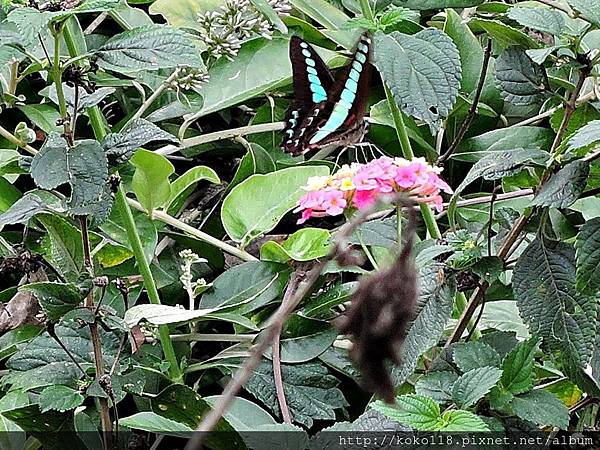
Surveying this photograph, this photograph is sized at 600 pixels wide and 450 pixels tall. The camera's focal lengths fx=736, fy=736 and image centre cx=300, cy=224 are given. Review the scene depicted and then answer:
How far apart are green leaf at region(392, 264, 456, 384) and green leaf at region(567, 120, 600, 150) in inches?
6.2

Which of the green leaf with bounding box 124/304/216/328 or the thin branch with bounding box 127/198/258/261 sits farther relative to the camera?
the thin branch with bounding box 127/198/258/261

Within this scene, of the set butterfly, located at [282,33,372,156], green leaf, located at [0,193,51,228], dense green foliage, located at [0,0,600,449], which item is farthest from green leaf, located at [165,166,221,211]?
green leaf, located at [0,193,51,228]

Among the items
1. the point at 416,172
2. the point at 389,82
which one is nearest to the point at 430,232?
the point at 389,82

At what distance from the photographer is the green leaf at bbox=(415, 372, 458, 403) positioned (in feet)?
1.79

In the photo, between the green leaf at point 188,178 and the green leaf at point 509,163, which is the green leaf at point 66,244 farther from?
the green leaf at point 509,163

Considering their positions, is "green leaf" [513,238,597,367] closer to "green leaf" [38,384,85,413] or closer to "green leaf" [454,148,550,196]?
"green leaf" [454,148,550,196]

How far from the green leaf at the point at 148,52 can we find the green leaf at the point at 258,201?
0.26 meters

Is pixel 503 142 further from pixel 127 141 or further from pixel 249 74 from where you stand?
pixel 127 141

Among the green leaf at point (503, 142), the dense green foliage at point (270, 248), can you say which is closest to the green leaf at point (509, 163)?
the dense green foliage at point (270, 248)

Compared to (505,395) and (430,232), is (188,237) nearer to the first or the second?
(430,232)

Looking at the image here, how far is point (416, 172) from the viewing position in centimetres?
43

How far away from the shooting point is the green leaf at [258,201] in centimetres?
82

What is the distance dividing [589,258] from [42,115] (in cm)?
69

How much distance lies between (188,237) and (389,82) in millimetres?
361
